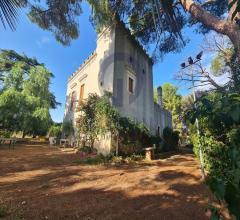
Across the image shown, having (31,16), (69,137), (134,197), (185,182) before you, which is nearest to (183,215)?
(134,197)

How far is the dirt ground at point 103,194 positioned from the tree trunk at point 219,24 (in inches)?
135

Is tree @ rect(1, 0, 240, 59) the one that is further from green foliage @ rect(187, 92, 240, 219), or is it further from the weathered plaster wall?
green foliage @ rect(187, 92, 240, 219)

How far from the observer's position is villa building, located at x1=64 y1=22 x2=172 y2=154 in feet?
37.4

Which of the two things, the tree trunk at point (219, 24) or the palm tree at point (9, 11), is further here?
the tree trunk at point (219, 24)

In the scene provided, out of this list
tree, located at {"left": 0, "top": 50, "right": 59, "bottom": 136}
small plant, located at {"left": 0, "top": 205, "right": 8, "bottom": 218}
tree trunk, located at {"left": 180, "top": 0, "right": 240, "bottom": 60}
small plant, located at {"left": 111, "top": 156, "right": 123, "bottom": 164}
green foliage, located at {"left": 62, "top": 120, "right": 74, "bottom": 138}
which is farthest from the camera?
tree, located at {"left": 0, "top": 50, "right": 59, "bottom": 136}

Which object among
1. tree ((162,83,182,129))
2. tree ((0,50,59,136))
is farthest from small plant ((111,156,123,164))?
tree ((162,83,182,129))

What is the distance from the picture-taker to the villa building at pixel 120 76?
449 inches

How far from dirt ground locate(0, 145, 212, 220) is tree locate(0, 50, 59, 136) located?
10708 millimetres

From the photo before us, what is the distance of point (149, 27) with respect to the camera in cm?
918

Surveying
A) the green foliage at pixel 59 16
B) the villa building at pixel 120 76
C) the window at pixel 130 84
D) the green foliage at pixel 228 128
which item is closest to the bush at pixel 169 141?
the villa building at pixel 120 76

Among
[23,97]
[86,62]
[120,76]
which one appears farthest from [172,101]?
[23,97]

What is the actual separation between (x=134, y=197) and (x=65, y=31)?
7090 mm

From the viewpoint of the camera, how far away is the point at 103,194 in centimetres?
430

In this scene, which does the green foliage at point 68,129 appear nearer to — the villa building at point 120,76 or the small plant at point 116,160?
the villa building at point 120,76
